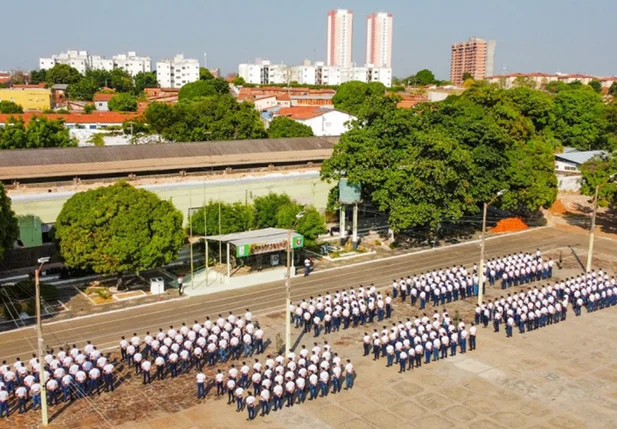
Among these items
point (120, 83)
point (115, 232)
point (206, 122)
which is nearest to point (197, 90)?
point (120, 83)

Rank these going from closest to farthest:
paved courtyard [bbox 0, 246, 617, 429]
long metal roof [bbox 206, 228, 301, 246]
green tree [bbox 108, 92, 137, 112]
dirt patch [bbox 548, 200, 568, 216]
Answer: paved courtyard [bbox 0, 246, 617, 429], long metal roof [bbox 206, 228, 301, 246], dirt patch [bbox 548, 200, 568, 216], green tree [bbox 108, 92, 137, 112]

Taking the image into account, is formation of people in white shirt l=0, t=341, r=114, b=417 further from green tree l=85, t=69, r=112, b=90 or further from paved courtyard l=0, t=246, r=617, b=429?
green tree l=85, t=69, r=112, b=90

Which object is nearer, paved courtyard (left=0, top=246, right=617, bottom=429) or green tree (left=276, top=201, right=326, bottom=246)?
paved courtyard (left=0, top=246, right=617, bottom=429)

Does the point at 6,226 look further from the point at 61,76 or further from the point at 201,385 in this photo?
the point at 61,76

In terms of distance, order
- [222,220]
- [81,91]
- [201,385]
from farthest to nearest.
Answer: [81,91]
[222,220]
[201,385]

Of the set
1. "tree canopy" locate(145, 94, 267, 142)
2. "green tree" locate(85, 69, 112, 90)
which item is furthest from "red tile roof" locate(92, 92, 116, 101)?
"tree canopy" locate(145, 94, 267, 142)

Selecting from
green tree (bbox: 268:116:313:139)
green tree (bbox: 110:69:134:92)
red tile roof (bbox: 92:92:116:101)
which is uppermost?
green tree (bbox: 110:69:134:92)

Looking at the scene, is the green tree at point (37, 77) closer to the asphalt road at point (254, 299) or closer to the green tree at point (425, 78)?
the green tree at point (425, 78)
